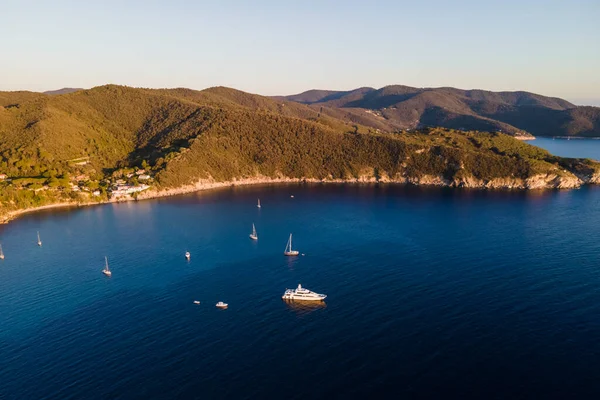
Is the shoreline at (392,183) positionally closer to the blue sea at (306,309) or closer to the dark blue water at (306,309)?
the blue sea at (306,309)

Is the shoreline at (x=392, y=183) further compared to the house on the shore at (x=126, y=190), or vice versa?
the shoreline at (x=392, y=183)

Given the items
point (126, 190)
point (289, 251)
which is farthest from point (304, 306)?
point (126, 190)

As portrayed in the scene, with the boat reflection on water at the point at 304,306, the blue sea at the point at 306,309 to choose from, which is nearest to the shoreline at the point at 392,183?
the blue sea at the point at 306,309

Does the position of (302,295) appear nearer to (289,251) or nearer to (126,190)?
(289,251)

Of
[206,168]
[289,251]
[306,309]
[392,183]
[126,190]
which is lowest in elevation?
[306,309]

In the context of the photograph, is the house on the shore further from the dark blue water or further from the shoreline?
the dark blue water

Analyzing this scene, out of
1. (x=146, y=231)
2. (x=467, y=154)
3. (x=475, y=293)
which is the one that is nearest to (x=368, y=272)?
(x=475, y=293)
